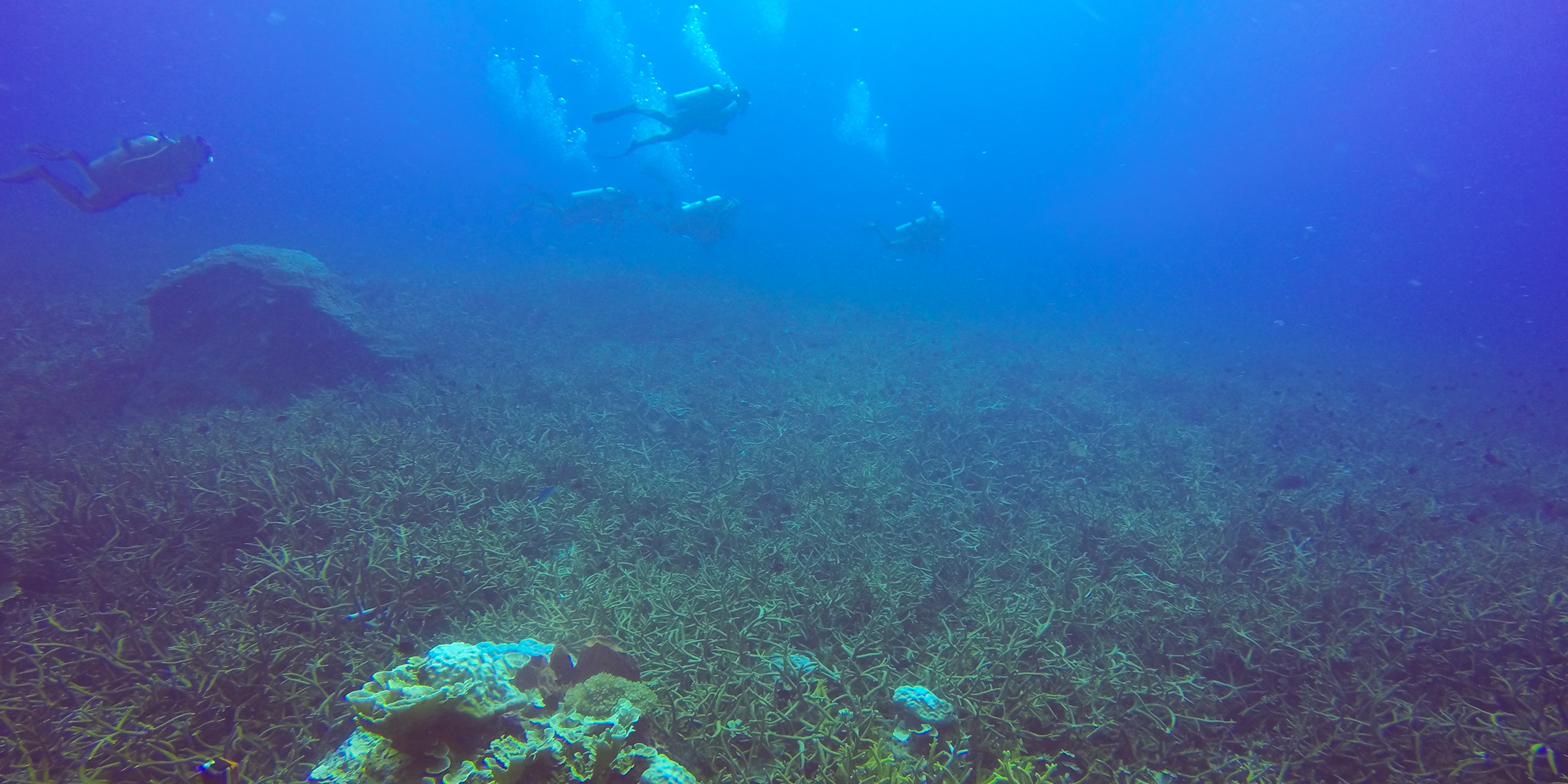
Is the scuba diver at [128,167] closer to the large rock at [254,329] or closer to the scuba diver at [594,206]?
the large rock at [254,329]

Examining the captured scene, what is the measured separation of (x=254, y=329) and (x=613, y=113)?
914 cm

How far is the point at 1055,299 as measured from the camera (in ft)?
89.1

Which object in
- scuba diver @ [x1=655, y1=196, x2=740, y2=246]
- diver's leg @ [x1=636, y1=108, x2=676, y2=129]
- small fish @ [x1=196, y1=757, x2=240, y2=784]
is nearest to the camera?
small fish @ [x1=196, y1=757, x2=240, y2=784]

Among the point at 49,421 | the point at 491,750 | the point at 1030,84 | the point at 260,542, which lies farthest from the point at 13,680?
the point at 1030,84

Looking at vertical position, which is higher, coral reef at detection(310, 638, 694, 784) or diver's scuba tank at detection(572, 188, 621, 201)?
diver's scuba tank at detection(572, 188, 621, 201)

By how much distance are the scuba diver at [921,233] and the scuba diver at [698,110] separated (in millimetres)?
7032

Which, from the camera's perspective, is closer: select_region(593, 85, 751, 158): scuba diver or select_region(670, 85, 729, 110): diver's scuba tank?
select_region(670, 85, 729, 110): diver's scuba tank

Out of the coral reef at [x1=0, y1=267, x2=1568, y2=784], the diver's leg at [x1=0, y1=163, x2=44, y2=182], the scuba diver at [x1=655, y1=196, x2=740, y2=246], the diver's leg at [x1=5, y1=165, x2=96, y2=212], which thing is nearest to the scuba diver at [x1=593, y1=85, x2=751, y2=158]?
the scuba diver at [x1=655, y1=196, x2=740, y2=246]

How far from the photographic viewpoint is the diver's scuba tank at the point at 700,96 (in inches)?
541

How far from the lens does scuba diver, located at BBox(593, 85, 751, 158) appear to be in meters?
13.9

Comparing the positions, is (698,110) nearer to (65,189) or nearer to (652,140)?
(652,140)

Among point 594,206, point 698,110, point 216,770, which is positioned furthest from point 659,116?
point 216,770

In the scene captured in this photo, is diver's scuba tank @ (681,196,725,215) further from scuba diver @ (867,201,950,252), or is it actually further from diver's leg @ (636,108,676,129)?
scuba diver @ (867,201,950,252)

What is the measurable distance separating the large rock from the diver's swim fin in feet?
24.4
